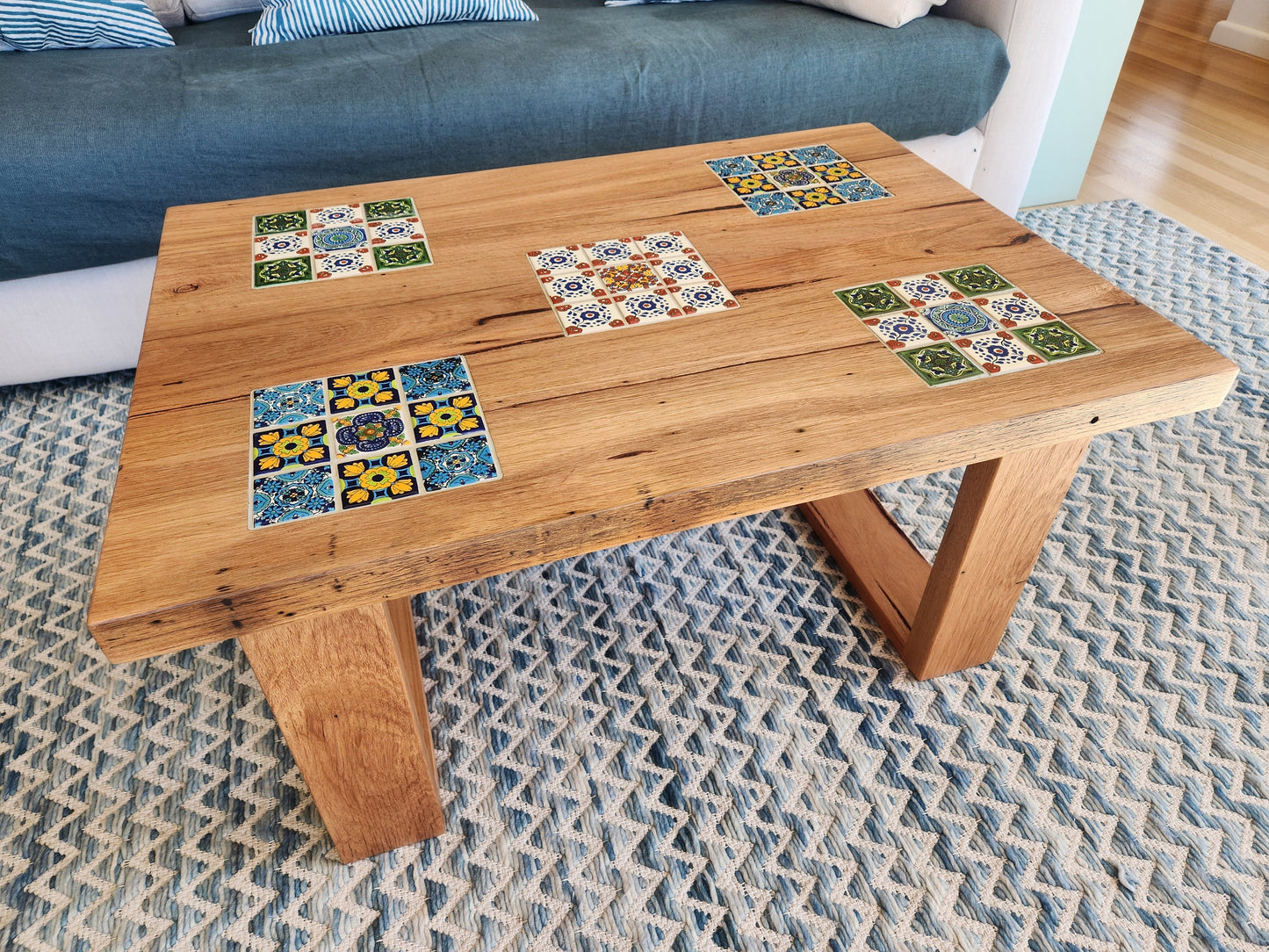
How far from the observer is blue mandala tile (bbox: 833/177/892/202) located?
119cm

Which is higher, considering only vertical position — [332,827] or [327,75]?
[327,75]

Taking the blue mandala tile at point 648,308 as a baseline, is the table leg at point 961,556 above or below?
below

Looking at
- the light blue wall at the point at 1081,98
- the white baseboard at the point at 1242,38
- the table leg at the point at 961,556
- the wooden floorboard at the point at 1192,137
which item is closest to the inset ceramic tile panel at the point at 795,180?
the table leg at the point at 961,556

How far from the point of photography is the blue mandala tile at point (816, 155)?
129 cm

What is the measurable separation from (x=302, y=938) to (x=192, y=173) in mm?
1200

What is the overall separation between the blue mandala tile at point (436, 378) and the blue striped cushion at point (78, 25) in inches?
53.2

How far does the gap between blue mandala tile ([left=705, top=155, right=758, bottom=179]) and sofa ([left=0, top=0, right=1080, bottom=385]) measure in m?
0.27

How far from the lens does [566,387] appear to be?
2.81ft

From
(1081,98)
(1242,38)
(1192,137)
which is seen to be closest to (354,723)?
(1081,98)

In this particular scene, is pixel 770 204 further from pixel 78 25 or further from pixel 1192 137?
pixel 1192 137

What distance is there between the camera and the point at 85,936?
917mm

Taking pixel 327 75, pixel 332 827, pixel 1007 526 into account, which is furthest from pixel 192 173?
pixel 1007 526

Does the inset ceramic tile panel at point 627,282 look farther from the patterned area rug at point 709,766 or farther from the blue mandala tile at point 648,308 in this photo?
the patterned area rug at point 709,766

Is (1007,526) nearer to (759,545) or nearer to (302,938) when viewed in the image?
(759,545)
